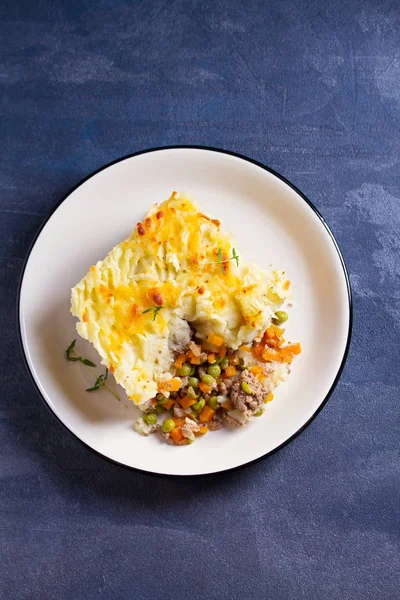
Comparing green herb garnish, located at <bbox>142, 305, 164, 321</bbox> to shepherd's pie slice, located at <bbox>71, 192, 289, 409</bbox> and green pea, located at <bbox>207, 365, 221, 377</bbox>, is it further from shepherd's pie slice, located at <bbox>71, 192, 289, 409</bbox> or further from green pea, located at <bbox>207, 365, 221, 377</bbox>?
green pea, located at <bbox>207, 365, 221, 377</bbox>

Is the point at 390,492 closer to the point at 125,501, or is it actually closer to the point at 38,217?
the point at 125,501

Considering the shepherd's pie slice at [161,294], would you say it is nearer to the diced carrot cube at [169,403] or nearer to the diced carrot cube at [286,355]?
the diced carrot cube at [169,403]

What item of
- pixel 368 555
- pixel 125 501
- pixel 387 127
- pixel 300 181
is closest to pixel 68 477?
pixel 125 501

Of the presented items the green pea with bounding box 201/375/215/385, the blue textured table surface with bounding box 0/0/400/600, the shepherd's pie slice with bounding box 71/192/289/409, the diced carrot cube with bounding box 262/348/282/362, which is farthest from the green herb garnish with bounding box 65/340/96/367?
the diced carrot cube with bounding box 262/348/282/362

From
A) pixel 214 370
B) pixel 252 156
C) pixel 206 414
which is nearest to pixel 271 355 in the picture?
pixel 214 370

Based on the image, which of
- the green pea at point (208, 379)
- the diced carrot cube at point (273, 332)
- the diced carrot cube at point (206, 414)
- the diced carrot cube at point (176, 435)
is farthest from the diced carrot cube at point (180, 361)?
the diced carrot cube at point (273, 332)

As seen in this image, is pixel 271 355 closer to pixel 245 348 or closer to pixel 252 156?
pixel 245 348
